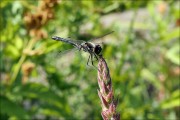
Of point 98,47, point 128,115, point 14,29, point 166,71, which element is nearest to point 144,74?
point 166,71

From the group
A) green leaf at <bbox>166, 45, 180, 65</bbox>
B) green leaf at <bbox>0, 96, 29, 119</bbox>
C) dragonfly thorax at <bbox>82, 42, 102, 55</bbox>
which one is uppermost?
dragonfly thorax at <bbox>82, 42, 102, 55</bbox>

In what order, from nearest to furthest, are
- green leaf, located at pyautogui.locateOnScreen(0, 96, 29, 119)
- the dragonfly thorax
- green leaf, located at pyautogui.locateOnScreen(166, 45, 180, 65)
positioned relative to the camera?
the dragonfly thorax
green leaf, located at pyautogui.locateOnScreen(0, 96, 29, 119)
green leaf, located at pyautogui.locateOnScreen(166, 45, 180, 65)

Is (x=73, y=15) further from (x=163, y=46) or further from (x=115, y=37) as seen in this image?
(x=163, y=46)

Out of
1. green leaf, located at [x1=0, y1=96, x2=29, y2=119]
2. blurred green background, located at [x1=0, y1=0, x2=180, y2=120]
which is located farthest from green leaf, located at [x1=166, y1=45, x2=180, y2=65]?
green leaf, located at [x1=0, y1=96, x2=29, y2=119]

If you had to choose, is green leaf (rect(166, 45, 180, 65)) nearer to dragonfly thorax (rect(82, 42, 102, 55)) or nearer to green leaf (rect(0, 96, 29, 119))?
green leaf (rect(0, 96, 29, 119))

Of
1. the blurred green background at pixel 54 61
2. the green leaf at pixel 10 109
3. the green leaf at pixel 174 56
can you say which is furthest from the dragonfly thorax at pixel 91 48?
the green leaf at pixel 174 56

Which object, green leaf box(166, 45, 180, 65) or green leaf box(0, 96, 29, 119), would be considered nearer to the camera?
green leaf box(0, 96, 29, 119)

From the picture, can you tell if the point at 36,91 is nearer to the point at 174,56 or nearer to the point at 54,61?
the point at 54,61

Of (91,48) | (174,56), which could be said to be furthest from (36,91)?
(91,48)

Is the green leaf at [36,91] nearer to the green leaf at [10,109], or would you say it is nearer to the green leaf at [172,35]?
the green leaf at [10,109]

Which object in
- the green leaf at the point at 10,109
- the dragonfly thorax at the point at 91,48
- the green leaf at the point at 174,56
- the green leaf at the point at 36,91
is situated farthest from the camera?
the green leaf at the point at 174,56

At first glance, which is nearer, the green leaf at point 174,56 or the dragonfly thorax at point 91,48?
the dragonfly thorax at point 91,48

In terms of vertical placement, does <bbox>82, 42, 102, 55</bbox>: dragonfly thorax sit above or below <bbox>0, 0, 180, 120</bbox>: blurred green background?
above
